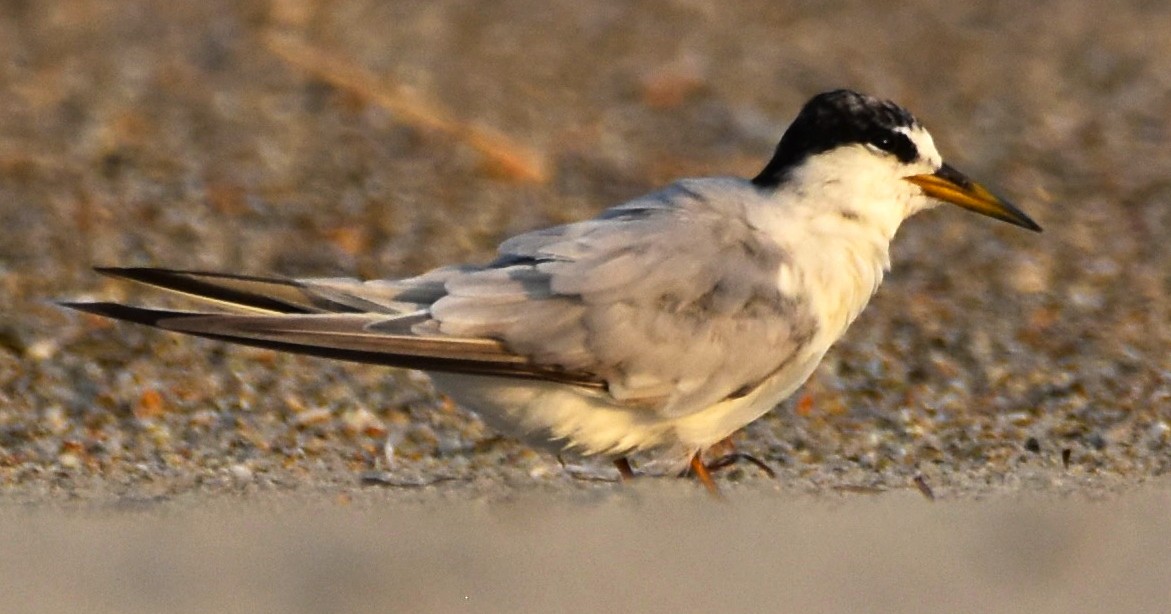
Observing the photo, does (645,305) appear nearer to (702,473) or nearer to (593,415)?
(593,415)

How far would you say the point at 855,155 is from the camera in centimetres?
394

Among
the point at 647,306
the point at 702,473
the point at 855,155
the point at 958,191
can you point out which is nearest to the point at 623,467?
the point at 702,473

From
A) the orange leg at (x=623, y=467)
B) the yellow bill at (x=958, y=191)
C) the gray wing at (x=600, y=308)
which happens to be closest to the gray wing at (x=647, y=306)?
the gray wing at (x=600, y=308)

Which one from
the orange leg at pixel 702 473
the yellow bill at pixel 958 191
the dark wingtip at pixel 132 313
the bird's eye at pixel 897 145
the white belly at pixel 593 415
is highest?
the bird's eye at pixel 897 145

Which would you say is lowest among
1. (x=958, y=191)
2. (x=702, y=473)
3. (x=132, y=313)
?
(x=702, y=473)

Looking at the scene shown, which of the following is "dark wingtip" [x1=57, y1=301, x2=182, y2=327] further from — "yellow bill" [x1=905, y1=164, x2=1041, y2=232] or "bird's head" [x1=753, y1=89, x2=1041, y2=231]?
"yellow bill" [x1=905, y1=164, x2=1041, y2=232]

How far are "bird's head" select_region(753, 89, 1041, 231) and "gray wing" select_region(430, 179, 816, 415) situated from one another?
0.73 ft

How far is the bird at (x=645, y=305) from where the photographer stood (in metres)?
3.50

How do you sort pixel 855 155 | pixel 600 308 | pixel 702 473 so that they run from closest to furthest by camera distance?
1. pixel 600 308
2. pixel 702 473
3. pixel 855 155

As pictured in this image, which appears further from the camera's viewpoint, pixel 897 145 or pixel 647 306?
pixel 897 145

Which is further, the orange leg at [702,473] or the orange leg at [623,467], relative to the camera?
the orange leg at [623,467]

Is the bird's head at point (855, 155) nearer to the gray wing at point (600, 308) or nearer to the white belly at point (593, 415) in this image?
the gray wing at point (600, 308)

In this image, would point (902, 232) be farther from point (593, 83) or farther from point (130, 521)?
point (130, 521)

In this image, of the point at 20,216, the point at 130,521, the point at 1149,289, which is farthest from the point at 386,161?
the point at 130,521
